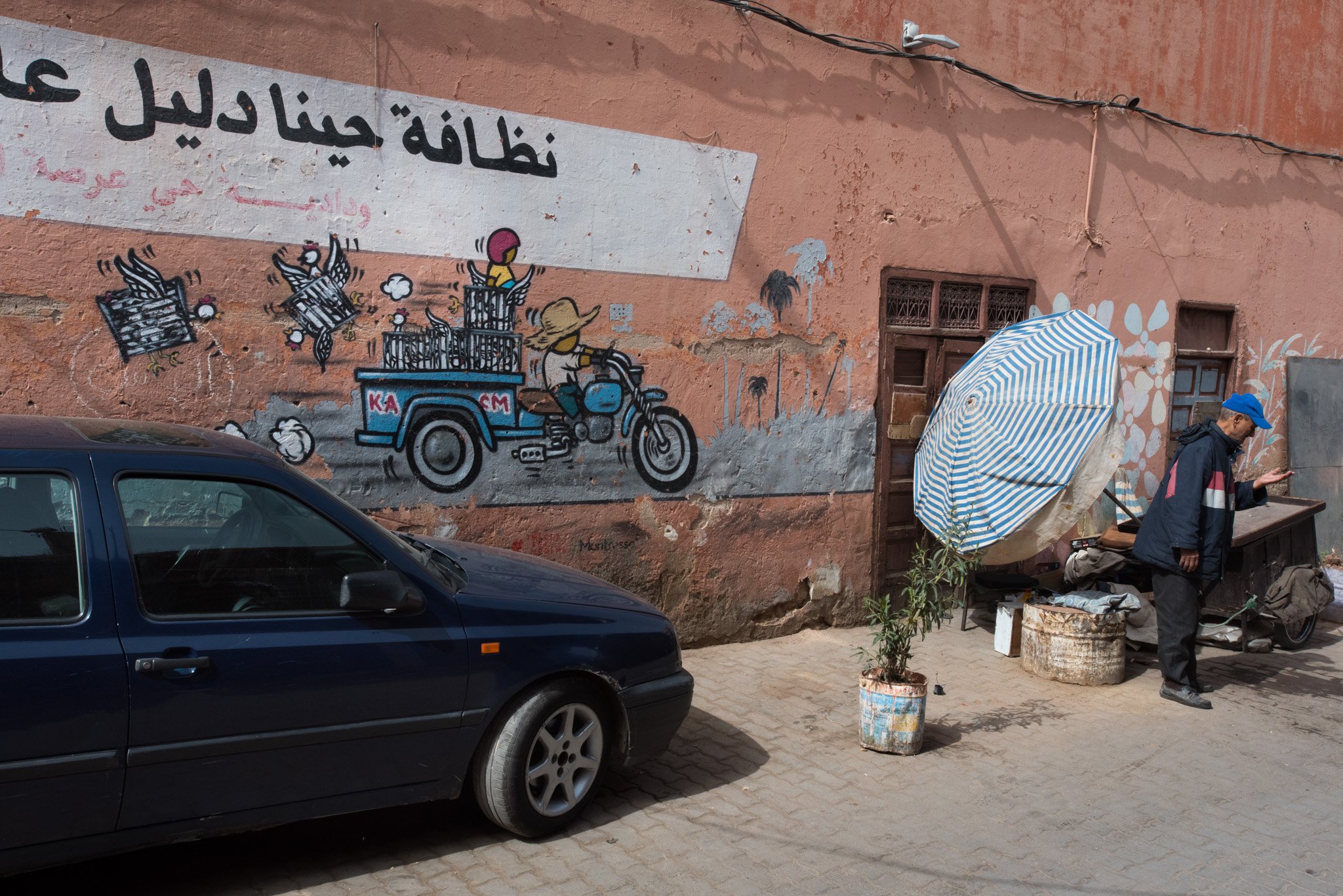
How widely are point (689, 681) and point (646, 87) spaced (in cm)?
380

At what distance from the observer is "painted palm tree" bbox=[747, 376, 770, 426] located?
266 inches

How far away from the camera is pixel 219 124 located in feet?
16.6

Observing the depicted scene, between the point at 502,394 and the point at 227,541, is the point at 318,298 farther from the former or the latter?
the point at 227,541

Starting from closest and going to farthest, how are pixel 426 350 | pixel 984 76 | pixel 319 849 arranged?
pixel 319 849 < pixel 426 350 < pixel 984 76

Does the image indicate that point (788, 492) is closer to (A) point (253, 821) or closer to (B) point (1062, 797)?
(B) point (1062, 797)

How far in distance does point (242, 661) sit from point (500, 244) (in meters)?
3.30

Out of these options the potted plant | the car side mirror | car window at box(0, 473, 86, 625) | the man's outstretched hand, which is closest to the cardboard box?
the man's outstretched hand

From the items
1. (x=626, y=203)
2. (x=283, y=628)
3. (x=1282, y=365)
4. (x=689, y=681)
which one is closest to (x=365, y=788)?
(x=283, y=628)

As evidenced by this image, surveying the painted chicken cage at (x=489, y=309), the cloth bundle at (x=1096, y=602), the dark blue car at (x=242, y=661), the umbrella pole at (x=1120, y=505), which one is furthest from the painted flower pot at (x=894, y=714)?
the umbrella pole at (x=1120, y=505)

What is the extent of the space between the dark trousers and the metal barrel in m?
0.29

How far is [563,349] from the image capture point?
6070 millimetres

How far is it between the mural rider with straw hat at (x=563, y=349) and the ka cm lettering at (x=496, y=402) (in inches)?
10.7

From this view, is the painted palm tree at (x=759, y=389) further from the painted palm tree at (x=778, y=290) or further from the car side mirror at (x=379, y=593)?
the car side mirror at (x=379, y=593)

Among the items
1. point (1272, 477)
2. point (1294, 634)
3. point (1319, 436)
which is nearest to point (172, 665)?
→ point (1272, 477)
